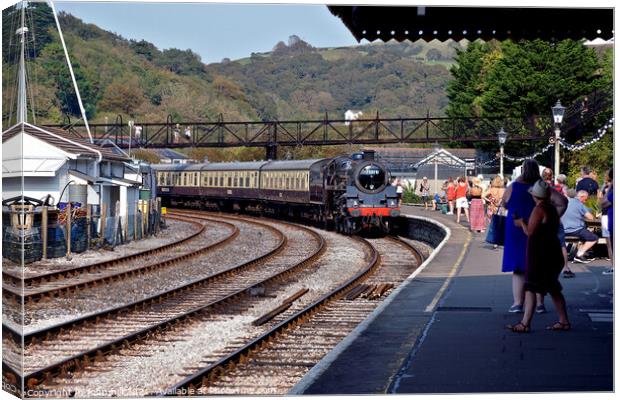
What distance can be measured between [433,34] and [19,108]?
14.2 feet

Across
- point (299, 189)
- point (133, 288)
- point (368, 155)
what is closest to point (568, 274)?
point (133, 288)

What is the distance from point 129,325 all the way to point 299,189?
1101 inches

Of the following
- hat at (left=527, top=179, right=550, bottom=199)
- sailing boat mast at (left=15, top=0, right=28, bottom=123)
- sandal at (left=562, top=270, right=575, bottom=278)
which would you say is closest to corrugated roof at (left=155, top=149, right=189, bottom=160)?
sandal at (left=562, top=270, right=575, bottom=278)

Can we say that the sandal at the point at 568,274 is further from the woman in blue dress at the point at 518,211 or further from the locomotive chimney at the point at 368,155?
the locomotive chimney at the point at 368,155

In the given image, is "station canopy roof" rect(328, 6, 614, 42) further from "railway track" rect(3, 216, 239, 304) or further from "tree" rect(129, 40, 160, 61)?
"tree" rect(129, 40, 160, 61)

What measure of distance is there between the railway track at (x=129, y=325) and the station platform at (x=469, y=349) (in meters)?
2.90

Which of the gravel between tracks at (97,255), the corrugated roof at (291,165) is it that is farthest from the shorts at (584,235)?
the corrugated roof at (291,165)

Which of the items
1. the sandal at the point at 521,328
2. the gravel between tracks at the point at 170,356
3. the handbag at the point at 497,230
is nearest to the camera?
the gravel between tracks at the point at 170,356

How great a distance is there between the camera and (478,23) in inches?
434

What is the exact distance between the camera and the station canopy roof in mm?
10438

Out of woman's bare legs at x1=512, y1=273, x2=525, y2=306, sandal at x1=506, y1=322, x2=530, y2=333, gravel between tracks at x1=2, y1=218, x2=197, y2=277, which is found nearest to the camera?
sandal at x1=506, y1=322, x2=530, y2=333

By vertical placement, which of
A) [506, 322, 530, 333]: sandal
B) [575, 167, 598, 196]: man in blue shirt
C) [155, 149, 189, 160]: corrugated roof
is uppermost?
[155, 149, 189, 160]: corrugated roof

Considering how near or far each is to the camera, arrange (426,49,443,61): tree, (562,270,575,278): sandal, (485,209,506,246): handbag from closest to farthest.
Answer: (485,209,506,246): handbag
(562,270,575,278): sandal
(426,49,443,61): tree

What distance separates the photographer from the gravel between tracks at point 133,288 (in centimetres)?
1559
